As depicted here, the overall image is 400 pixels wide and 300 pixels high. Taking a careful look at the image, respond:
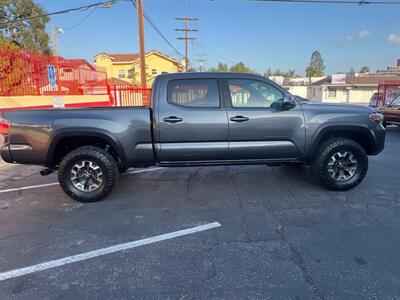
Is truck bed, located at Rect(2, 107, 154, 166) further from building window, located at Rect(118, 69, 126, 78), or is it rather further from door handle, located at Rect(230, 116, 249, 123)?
building window, located at Rect(118, 69, 126, 78)

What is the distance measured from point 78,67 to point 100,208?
34.6 feet

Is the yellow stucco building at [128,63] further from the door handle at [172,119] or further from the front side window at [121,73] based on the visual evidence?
the door handle at [172,119]

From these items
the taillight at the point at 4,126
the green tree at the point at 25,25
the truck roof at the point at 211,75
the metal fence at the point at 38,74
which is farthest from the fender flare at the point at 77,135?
the green tree at the point at 25,25

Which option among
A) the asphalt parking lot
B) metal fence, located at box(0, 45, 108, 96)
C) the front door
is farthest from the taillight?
metal fence, located at box(0, 45, 108, 96)

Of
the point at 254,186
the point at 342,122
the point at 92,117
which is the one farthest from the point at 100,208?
the point at 342,122

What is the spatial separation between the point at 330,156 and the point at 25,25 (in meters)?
50.7

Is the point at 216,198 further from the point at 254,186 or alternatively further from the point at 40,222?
the point at 40,222

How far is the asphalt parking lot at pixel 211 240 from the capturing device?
2629 millimetres

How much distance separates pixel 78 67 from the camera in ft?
43.2

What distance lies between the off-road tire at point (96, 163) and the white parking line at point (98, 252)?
1423 mm

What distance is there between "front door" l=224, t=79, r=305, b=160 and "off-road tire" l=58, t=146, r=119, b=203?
183 centimetres

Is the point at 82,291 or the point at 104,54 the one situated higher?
the point at 104,54

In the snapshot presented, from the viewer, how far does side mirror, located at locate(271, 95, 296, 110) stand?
458cm

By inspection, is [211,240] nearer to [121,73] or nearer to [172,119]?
[172,119]
